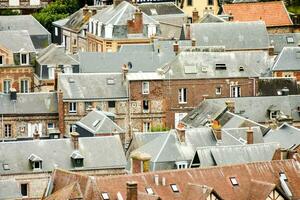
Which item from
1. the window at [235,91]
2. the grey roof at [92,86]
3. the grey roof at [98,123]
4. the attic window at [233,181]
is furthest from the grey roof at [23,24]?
the attic window at [233,181]

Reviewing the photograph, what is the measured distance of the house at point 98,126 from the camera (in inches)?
4235

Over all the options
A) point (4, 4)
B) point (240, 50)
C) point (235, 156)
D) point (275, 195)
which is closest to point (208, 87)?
point (240, 50)

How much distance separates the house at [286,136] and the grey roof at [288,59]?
2095cm

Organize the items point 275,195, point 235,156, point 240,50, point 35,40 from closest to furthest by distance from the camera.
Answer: point 275,195, point 235,156, point 240,50, point 35,40

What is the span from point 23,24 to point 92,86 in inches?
1250

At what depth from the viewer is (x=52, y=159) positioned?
3861 inches

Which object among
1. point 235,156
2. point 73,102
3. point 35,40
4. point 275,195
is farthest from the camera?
point 35,40

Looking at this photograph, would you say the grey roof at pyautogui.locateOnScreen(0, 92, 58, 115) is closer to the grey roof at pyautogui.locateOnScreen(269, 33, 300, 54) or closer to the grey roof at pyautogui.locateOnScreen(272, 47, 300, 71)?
the grey roof at pyautogui.locateOnScreen(272, 47, 300, 71)

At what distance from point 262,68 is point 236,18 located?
25.5 meters

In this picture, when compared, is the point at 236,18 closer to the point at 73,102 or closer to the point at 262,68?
the point at 262,68

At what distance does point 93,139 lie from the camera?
10006cm

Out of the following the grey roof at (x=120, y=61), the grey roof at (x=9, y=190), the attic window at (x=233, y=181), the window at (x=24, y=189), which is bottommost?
the window at (x=24, y=189)

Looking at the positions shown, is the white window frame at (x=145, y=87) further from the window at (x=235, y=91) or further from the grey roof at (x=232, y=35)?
the grey roof at (x=232, y=35)

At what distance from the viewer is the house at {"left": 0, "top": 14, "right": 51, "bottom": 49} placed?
143 meters
